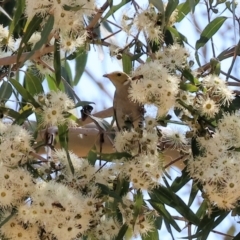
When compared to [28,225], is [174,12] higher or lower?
higher

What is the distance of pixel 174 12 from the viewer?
1819 mm

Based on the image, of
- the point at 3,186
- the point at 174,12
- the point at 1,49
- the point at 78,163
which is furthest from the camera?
the point at 1,49

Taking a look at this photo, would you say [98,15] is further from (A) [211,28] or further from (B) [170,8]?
(A) [211,28]

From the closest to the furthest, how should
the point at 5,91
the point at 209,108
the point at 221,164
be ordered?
the point at 221,164 → the point at 209,108 → the point at 5,91

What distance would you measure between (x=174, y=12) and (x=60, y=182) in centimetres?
52

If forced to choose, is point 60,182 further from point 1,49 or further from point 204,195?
point 1,49

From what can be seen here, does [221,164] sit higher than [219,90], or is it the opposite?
[219,90]

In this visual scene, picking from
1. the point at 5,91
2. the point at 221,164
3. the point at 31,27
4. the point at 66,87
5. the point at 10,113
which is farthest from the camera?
the point at 66,87

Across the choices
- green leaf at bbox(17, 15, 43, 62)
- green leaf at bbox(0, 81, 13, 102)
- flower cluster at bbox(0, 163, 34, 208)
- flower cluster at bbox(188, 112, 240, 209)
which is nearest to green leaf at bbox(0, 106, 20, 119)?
green leaf at bbox(0, 81, 13, 102)

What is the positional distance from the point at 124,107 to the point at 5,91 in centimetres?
31

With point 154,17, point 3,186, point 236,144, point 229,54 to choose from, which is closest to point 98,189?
point 3,186

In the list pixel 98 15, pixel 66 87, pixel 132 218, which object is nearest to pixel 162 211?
pixel 132 218

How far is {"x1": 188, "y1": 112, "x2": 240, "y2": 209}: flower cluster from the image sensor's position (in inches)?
58.0

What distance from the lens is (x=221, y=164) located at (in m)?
1.49
